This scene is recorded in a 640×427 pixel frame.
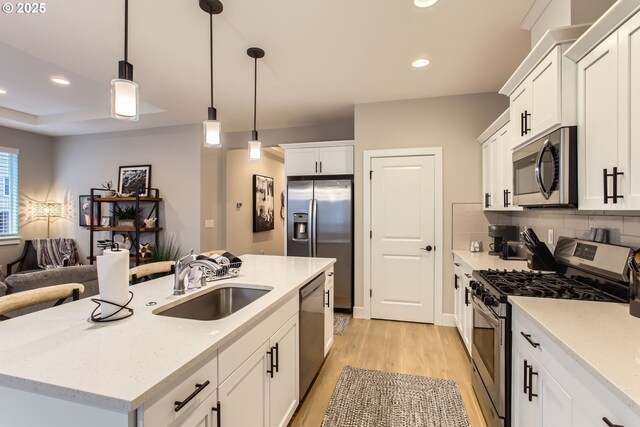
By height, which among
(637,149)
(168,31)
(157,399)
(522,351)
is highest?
(168,31)

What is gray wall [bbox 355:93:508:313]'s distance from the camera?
139 inches

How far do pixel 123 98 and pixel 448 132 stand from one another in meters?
3.33

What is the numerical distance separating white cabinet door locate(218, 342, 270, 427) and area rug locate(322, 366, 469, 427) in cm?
72

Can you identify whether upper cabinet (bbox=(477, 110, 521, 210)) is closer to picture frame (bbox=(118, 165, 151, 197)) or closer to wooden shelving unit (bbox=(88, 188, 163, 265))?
wooden shelving unit (bbox=(88, 188, 163, 265))

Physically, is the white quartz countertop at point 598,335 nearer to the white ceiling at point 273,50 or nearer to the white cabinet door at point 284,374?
the white cabinet door at point 284,374

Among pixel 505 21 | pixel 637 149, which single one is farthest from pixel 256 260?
pixel 505 21

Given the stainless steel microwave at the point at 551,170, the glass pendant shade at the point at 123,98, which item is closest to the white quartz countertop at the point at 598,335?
A: the stainless steel microwave at the point at 551,170

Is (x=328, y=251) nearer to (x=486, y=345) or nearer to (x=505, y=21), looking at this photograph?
(x=486, y=345)

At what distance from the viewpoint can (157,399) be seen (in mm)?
844

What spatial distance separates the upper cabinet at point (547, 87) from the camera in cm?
158

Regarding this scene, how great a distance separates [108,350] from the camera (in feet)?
3.28

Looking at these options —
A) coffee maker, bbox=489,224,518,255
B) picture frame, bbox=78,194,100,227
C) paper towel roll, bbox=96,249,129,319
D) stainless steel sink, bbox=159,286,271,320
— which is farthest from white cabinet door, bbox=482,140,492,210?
picture frame, bbox=78,194,100,227

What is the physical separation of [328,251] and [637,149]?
3.22 metres

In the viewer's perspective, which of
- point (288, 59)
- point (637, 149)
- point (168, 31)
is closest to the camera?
point (637, 149)
